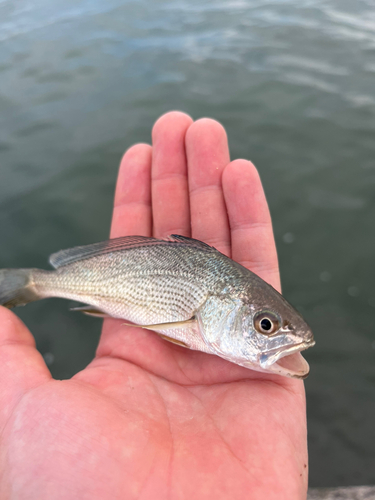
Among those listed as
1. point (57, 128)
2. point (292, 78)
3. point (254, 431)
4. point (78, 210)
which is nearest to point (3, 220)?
point (78, 210)

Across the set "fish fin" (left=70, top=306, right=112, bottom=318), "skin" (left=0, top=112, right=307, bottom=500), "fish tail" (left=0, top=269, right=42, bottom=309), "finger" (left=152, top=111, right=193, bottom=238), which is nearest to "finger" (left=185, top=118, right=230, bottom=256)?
"finger" (left=152, top=111, right=193, bottom=238)

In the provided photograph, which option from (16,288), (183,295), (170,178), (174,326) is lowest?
(16,288)

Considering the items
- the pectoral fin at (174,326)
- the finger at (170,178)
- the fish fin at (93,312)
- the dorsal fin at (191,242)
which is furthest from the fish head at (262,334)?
the finger at (170,178)

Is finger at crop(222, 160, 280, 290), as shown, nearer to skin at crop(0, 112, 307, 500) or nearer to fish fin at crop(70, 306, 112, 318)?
skin at crop(0, 112, 307, 500)

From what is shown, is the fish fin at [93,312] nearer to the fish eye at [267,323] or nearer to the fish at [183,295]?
the fish at [183,295]

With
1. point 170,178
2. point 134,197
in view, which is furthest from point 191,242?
point 134,197

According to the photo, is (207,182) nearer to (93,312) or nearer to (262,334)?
(93,312)
